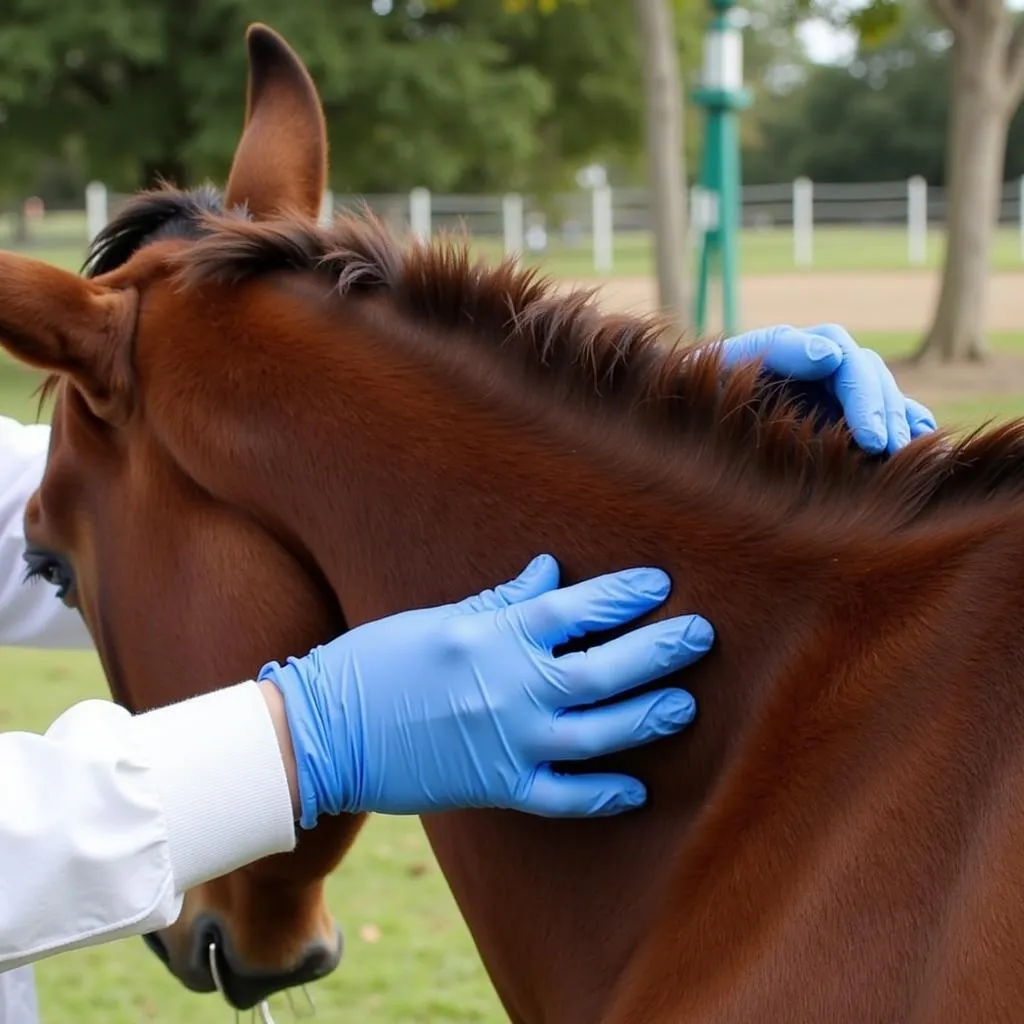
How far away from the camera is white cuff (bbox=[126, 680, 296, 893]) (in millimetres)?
1381

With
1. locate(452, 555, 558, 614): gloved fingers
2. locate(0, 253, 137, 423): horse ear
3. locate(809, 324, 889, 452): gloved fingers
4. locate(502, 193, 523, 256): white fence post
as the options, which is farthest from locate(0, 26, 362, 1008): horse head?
locate(502, 193, 523, 256): white fence post

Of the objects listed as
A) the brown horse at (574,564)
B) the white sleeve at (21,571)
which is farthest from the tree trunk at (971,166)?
the brown horse at (574,564)

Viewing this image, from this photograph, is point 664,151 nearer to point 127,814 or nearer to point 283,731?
point 283,731

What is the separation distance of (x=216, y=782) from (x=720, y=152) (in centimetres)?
894

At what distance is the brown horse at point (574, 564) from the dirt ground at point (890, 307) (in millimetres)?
8353

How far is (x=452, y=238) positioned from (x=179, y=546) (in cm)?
50

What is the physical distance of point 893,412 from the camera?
1.52 metres

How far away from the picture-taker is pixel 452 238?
162cm

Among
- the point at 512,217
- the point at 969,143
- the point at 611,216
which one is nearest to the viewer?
the point at 969,143

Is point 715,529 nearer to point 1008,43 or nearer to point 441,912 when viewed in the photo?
point 441,912

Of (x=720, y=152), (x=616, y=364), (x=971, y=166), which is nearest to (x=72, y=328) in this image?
(x=616, y=364)

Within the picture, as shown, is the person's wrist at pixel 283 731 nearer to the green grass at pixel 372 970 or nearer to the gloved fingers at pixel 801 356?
the gloved fingers at pixel 801 356

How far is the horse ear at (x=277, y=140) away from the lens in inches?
75.5

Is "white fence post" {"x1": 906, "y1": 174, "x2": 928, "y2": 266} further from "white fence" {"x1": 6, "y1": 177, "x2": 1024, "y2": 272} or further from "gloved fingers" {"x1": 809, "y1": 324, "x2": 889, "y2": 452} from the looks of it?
"gloved fingers" {"x1": 809, "y1": 324, "x2": 889, "y2": 452}
